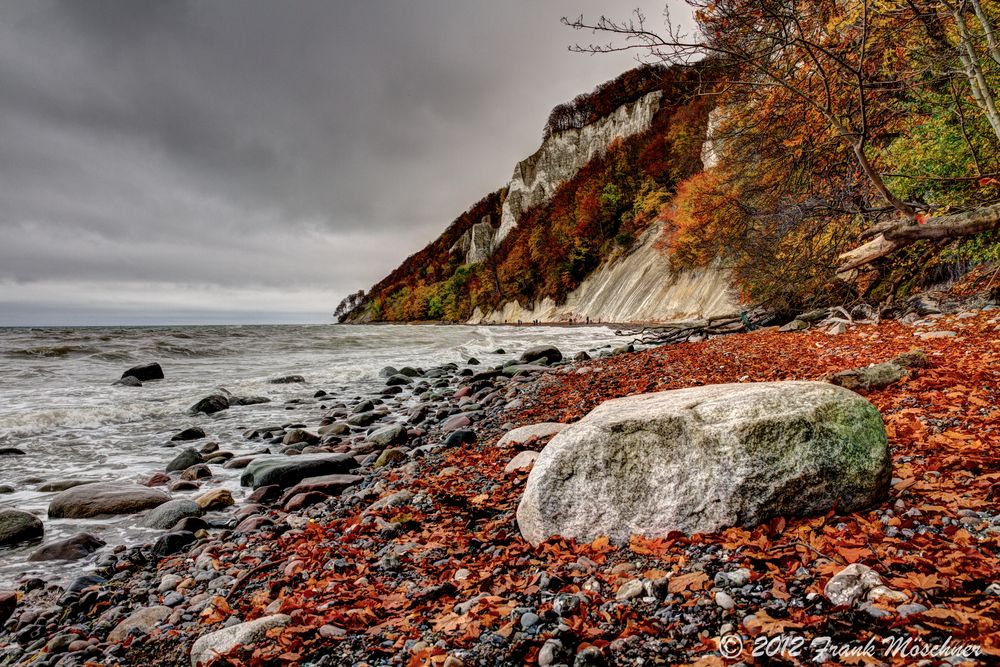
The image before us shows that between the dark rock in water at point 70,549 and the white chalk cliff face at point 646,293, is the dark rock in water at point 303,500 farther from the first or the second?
the white chalk cliff face at point 646,293

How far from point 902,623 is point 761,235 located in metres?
15.8

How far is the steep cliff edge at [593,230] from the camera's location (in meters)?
42.5

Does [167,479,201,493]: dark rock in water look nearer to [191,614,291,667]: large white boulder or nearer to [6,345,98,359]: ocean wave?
[191,614,291,667]: large white boulder

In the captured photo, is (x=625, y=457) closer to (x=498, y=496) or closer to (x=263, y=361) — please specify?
(x=498, y=496)

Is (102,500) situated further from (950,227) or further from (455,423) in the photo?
(950,227)

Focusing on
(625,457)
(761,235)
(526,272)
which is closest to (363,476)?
(625,457)

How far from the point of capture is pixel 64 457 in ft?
26.9

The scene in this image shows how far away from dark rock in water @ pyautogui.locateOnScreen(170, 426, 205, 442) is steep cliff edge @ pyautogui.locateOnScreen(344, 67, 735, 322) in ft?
93.1

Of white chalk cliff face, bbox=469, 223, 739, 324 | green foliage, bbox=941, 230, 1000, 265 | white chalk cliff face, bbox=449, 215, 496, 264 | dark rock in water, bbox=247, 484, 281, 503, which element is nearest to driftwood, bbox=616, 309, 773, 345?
green foliage, bbox=941, 230, 1000, 265

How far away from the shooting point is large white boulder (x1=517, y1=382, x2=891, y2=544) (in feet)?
9.61

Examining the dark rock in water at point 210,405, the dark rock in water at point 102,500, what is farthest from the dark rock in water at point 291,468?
the dark rock in water at point 210,405

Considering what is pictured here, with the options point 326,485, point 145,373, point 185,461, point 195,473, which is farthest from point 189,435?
point 145,373

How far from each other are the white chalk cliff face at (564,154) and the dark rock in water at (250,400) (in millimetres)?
64895

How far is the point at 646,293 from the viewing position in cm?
4159
